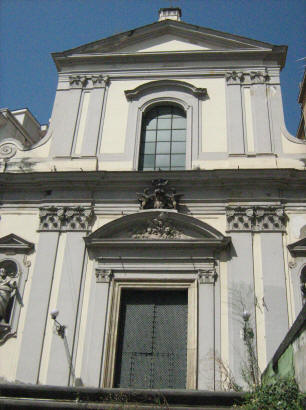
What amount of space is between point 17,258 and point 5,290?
1.00 m

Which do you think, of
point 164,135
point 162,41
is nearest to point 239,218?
point 164,135

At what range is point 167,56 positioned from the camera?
55.8ft

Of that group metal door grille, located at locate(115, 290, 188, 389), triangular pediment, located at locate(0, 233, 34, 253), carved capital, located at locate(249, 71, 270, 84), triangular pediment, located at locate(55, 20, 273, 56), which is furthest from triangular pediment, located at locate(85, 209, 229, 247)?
triangular pediment, located at locate(55, 20, 273, 56)

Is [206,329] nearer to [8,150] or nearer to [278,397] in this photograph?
[278,397]

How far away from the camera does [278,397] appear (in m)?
7.80

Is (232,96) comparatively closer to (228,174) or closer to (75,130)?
(228,174)

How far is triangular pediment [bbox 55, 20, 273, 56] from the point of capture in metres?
17.2

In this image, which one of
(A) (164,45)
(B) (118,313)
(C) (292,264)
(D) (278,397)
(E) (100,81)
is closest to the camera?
(D) (278,397)

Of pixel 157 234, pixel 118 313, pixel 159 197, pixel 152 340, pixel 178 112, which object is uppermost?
pixel 178 112

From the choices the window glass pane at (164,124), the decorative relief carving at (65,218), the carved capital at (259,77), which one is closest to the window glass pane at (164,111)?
the window glass pane at (164,124)

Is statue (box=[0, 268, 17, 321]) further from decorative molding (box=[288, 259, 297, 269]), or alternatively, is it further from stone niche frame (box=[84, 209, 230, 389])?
decorative molding (box=[288, 259, 297, 269])

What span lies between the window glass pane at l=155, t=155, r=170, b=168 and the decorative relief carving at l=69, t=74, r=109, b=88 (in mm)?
3228

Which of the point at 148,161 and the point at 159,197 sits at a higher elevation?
the point at 148,161

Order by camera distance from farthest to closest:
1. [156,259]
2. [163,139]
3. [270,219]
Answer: [163,139], [270,219], [156,259]
